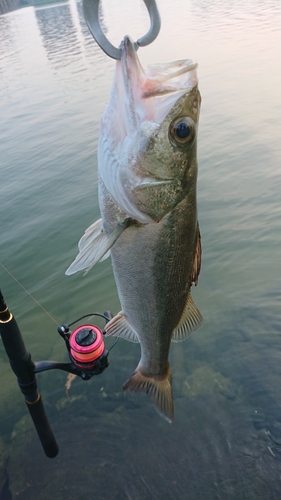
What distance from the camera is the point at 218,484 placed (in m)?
3.38

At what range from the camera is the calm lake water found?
3.51 metres

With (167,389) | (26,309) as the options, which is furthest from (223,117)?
(167,389)

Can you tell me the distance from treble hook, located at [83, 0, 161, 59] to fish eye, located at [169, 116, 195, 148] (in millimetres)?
340

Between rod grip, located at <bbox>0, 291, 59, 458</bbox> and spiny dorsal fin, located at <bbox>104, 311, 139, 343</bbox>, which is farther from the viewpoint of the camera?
rod grip, located at <bbox>0, 291, 59, 458</bbox>

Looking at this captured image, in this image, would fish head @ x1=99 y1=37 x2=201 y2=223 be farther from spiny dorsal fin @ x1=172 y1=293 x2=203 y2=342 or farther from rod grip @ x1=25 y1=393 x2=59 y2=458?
rod grip @ x1=25 y1=393 x2=59 y2=458

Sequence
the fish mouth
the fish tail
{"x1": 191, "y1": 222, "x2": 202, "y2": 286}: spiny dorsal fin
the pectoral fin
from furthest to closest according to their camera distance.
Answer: the fish tail < {"x1": 191, "y1": 222, "x2": 202, "y2": 286}: spiny dorsal fin < the pectoral fin < the fish mouth

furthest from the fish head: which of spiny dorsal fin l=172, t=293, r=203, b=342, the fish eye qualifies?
spiny dorsal fin l=172, t=293, r=203, b=342

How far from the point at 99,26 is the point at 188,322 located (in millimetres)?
1549

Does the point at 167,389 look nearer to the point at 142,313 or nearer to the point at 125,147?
the point at 142,313

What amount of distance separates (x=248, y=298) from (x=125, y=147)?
13.2 feet

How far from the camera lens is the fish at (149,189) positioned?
1652 mm

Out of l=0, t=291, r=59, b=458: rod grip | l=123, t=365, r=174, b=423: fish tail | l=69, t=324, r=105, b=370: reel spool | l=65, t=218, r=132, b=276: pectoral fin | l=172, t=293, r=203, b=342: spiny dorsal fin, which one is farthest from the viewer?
l=69, t=324, r=105, b=370: reel spool

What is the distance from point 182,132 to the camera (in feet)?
5.52

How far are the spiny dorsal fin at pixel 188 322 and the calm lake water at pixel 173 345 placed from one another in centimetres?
188
